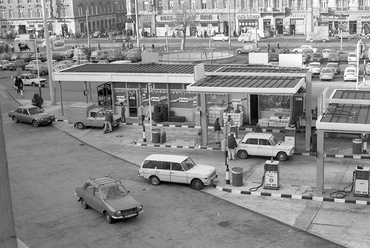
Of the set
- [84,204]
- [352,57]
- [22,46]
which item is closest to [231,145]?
[84,204]

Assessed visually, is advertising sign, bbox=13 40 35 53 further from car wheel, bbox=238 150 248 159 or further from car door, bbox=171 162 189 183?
car door, bbox=171 162 189 183

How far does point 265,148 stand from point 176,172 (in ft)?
17.4

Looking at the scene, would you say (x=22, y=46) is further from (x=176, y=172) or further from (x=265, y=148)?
(x=176, y=172)

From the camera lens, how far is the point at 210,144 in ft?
96.9

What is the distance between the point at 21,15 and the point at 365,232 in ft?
378

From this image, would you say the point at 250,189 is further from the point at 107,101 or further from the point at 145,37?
the point at 145,37

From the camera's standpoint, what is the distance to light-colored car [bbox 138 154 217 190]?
22.7 meters

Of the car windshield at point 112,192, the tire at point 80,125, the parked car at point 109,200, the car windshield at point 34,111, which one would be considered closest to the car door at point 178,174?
the parked car at point 109,200

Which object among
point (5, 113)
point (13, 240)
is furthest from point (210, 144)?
point (13, 240)

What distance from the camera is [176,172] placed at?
22.8 m

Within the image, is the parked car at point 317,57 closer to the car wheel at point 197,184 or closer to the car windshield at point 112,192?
the car wheel at point 197,184

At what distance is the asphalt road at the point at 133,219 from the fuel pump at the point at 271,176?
2066 millimetres

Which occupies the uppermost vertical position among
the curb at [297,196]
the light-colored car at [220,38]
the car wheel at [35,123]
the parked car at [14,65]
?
the light-colored car at [220,38]

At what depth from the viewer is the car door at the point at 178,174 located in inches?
896
